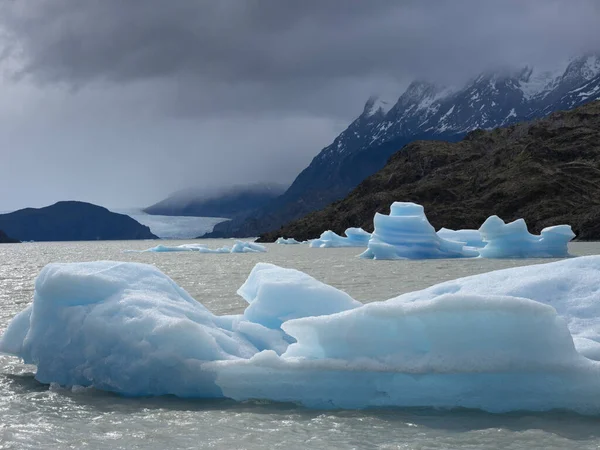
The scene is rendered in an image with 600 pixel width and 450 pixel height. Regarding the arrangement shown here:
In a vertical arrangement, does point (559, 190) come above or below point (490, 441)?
above

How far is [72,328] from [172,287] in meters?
1.70

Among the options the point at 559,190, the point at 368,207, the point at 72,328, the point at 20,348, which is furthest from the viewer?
the point at 368,207

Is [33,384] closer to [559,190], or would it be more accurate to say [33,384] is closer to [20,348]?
[20,348]

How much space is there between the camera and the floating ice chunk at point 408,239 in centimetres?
3953

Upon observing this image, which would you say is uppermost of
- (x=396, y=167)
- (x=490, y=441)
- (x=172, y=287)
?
(x=396, y=167)

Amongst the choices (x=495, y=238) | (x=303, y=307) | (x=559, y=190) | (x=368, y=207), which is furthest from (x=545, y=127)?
(x=303, y=307)

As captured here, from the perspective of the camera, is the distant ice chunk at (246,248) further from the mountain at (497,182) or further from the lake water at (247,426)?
the lake water at (247,426)

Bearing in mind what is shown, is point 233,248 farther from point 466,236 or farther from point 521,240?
point 521,240

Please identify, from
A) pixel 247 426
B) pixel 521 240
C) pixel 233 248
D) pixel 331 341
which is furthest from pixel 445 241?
pixel 247 426

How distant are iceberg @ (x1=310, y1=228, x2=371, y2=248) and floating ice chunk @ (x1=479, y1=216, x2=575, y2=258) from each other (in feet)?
98.3

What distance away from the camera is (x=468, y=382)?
668cm

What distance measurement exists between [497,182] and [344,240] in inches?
2089

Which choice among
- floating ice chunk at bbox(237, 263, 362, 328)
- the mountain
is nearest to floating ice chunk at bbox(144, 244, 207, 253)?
the mountain

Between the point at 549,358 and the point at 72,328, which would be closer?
the point at 549,358
